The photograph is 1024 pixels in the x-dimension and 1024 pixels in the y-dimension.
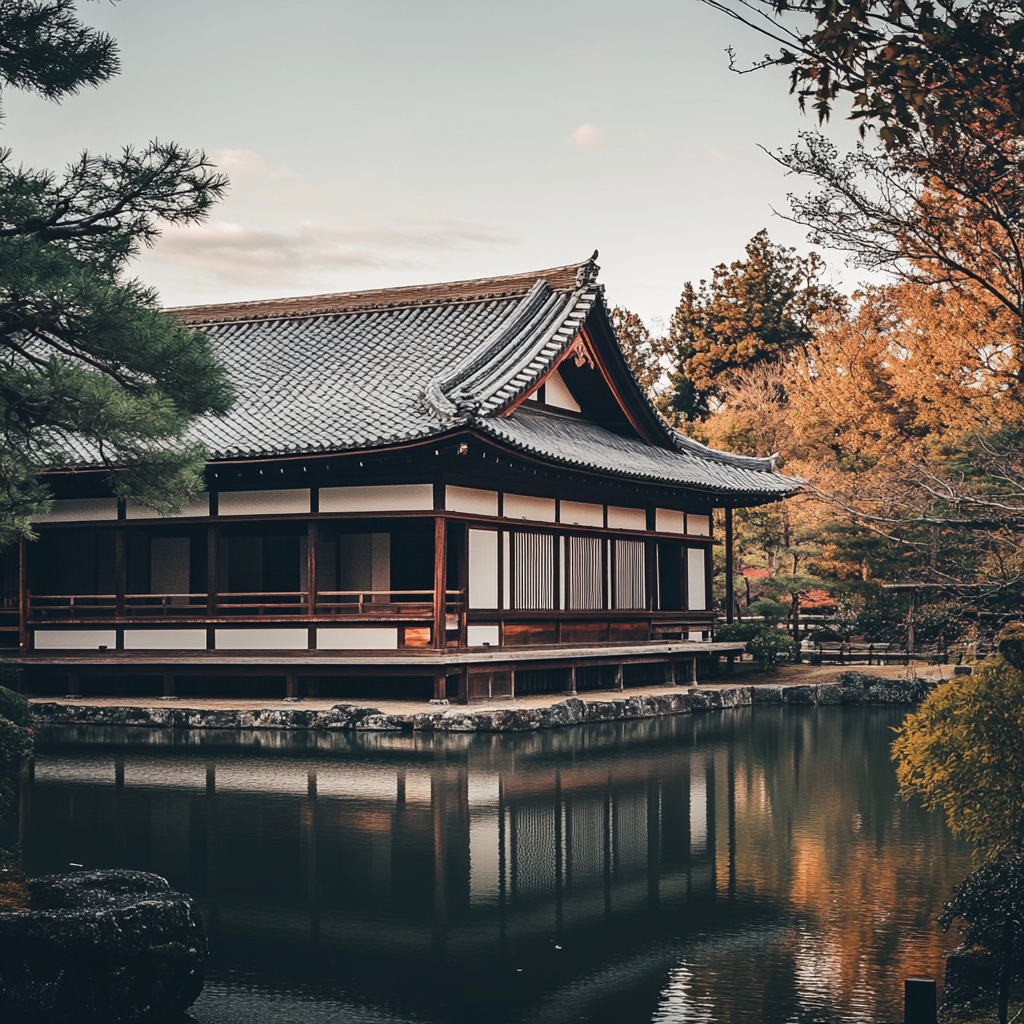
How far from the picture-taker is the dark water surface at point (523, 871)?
22.3 ft

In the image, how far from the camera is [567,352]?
25.9 metres

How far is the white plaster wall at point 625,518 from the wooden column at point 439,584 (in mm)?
6506

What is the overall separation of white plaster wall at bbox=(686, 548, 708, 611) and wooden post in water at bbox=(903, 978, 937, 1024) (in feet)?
83.1

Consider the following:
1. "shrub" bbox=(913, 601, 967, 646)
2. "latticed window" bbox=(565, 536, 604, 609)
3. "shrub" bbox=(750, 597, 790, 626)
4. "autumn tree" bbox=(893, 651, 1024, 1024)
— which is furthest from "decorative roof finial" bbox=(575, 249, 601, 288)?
"autumn tree" bbox=(893, 651, 1024, 1024)

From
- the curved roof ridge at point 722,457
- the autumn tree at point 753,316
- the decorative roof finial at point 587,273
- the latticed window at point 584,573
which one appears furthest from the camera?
the autumn tree at point 753,316

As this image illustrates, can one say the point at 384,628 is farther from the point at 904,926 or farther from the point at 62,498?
the point at 904,926

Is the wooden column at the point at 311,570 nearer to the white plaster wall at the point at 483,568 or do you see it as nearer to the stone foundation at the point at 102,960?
the white plaster wall at the point at 483,568

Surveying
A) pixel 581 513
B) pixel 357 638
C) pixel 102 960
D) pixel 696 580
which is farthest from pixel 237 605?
pixel 102 960

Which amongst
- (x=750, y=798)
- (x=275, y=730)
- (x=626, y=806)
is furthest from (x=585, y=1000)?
(x=275, y=730)

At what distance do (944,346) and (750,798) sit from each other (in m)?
27.9

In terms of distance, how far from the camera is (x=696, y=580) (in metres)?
30.9

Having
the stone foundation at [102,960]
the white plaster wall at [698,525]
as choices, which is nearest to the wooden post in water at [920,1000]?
the stone foundation at [102,960]

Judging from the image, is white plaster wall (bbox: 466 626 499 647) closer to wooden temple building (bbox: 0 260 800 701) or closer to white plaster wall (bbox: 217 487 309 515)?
wooden temple building (bbox: 0 260 800 701)

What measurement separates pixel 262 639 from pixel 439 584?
350cm
